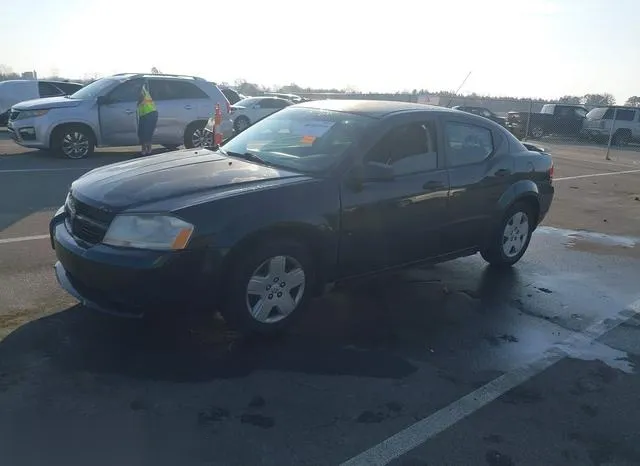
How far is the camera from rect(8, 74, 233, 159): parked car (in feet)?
40.5

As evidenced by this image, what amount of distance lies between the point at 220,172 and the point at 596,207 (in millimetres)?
8081

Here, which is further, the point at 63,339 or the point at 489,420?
the point at 63,339

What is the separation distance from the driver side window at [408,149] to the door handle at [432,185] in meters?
0.12

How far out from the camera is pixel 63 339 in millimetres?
4031

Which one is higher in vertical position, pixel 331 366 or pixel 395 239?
pixel 395 239

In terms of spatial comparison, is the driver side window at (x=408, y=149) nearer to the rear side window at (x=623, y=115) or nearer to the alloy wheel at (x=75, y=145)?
the alloy wheel at (x=75, y=145)

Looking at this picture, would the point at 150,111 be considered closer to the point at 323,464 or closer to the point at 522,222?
the point at 522,222

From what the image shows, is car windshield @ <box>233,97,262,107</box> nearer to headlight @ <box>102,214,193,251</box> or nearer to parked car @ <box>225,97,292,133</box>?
parked car @ <box>225,97,292,133</box>

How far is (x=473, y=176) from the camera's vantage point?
216 inches

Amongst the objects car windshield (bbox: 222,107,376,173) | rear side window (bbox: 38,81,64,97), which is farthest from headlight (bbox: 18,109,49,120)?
car windshield (bbox: 222,107,376,173)

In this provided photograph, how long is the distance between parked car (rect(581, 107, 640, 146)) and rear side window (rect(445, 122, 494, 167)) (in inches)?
960

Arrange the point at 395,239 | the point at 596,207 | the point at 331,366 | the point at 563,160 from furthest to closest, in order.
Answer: the point at 563,160 → the point at 596,207 → the point at 395,239 → the point at 331,366

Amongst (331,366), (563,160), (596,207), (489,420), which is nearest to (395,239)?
(331,366)

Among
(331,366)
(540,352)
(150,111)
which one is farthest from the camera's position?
(150,111)
